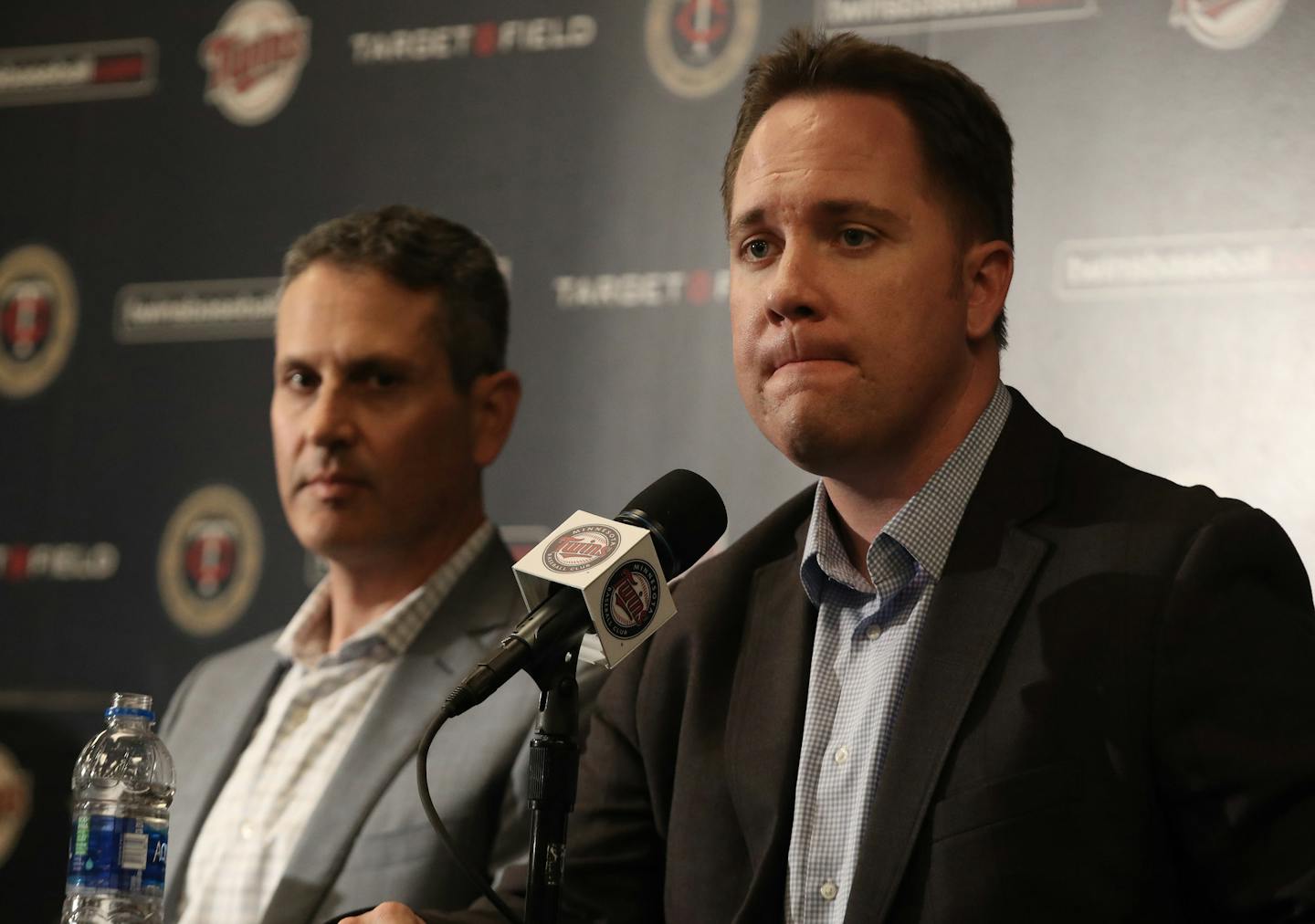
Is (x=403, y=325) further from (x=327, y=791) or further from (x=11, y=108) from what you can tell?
(x=11, y=108)

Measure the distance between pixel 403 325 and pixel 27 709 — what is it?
5.46 ft

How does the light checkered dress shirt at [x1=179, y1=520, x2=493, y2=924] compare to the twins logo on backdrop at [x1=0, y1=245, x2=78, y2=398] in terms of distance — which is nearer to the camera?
the light checkered dress shirt at [x1=179, y1=520, x2=493, y2=924]

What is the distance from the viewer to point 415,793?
106 inches

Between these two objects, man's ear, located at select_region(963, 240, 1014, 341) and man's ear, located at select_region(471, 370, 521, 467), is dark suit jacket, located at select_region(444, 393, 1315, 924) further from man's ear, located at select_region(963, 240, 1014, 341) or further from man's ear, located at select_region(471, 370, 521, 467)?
man's ear, located at select_region(471, 370, 521, 467)

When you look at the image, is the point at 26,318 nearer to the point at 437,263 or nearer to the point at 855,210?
the point at 437,263

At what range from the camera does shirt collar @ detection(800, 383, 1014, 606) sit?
2002mm

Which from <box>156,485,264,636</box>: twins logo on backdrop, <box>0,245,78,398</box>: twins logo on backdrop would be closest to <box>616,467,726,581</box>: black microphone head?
<box>156,485,264,636</box>: twins logo on backdrop

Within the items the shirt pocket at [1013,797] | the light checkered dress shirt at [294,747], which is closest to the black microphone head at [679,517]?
the shirt pocket at [1013,797]

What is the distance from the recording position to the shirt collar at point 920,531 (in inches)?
78.8

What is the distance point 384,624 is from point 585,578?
5.29 feet

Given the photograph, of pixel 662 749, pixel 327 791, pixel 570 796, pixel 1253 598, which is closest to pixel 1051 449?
pixel 1253 598

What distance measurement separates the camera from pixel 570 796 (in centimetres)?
154

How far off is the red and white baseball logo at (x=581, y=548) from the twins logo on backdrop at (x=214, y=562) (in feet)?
8.12

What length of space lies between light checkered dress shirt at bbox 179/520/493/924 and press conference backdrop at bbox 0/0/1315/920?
596 millimetres
